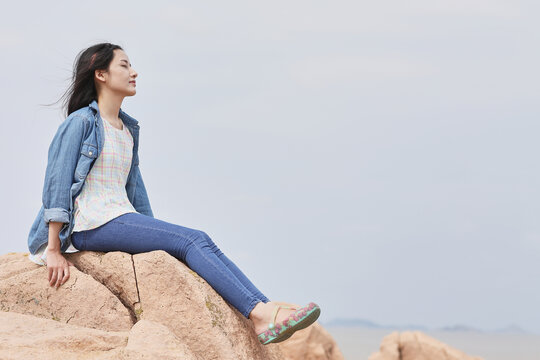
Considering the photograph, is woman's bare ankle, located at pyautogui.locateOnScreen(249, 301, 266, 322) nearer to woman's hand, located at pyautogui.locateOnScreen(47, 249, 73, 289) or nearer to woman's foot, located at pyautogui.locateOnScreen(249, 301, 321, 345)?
woman's foot, located at pyautogui.locateOnScreen(249, 301, 321, 345)

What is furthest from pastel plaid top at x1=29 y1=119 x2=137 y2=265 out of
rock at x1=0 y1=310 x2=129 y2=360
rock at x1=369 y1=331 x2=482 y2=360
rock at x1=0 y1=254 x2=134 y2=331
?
rock at x1=369 y1=331 x2=482 y2=360

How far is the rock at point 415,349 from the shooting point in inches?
579

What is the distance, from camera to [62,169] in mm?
5934

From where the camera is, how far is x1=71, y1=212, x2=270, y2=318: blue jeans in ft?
19.1

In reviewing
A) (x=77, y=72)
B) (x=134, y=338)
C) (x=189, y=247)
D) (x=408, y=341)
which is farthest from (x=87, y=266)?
(x=408, y=341)

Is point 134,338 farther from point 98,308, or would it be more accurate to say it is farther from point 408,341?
point 408,341

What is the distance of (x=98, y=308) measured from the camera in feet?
18.9

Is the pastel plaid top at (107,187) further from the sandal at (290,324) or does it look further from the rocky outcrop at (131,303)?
the sandal at (290,324)

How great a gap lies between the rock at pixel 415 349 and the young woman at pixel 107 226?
9.57 metres

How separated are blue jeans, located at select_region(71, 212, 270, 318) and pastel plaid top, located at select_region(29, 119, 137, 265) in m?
0.08

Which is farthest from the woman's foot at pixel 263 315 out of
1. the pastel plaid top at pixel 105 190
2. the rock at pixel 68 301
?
the pastel plaid top at pixel 105 190

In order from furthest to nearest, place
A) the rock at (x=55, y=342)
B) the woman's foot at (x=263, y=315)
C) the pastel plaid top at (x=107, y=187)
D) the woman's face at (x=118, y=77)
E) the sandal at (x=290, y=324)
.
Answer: the woman's face at (x=118, y=77) → the pastel plaid top at (x=107, y=187) → the woman's foot at (x=263, y=315) → the sandal at (x=290, y=324) → the rock at (x=55, y=342)

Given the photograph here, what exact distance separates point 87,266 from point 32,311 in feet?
1.70

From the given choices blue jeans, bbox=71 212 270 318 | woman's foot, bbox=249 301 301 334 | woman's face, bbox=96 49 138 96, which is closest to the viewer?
woman's foot, bbox=249 301 301 334
